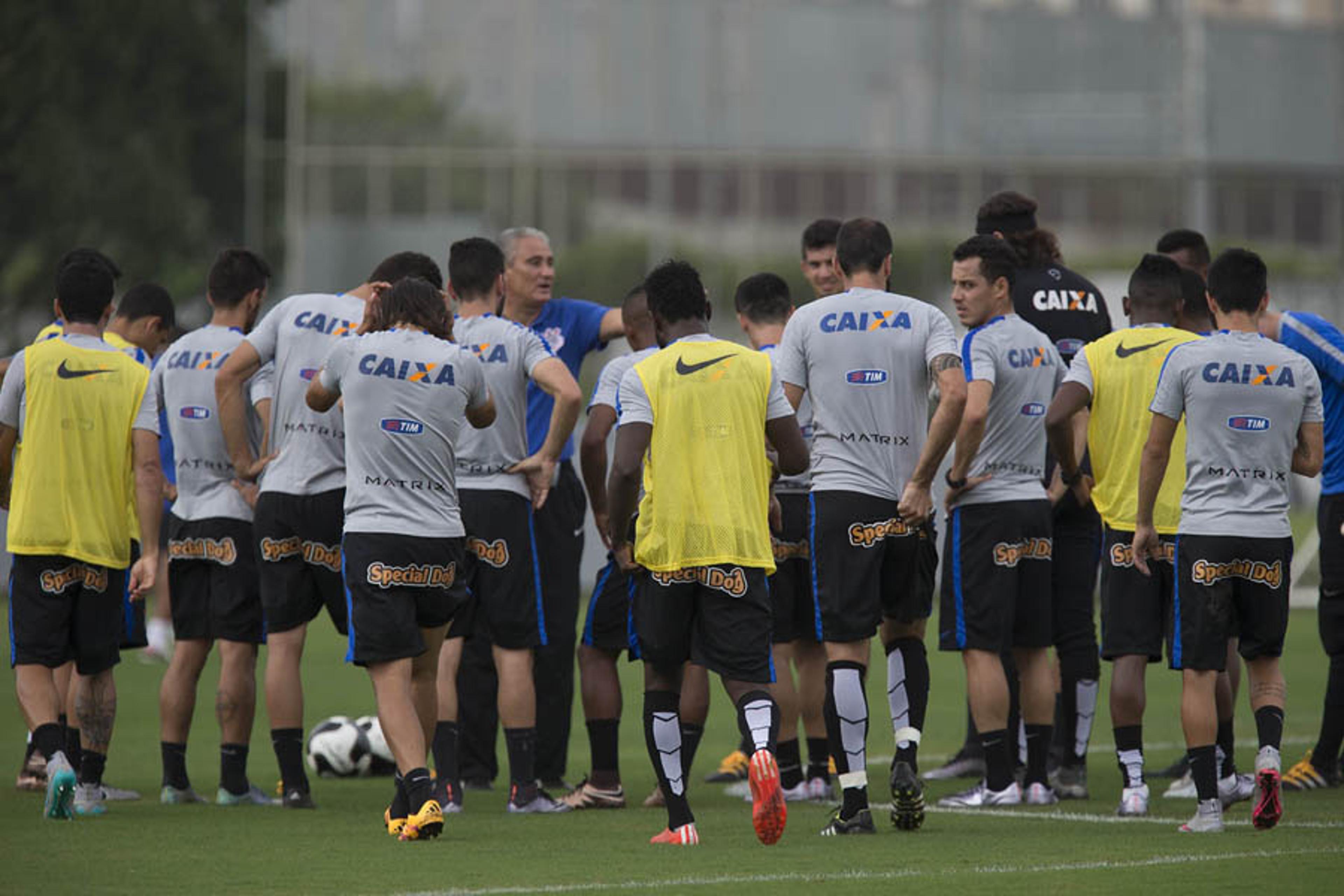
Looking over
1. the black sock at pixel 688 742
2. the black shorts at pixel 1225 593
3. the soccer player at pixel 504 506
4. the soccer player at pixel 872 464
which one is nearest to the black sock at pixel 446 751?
the soccer player at pixel 504 506

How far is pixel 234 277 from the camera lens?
10.6 m

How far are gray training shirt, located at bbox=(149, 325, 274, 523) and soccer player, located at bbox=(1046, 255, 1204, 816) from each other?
403 centimetres

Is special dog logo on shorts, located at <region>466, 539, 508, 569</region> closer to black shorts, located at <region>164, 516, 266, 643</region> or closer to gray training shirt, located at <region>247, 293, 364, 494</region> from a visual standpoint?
gray training shirt, located at <region>247, 293, 364, 494</region>

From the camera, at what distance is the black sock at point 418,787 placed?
347 inches

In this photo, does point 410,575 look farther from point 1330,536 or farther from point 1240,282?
point 1330,536

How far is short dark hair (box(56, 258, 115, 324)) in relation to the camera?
10.1m

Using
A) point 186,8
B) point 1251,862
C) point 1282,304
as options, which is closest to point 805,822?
point 1251,862

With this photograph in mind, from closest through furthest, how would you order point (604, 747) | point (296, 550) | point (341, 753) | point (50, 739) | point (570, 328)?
point (50, 739)
point (296, 550)
point (604, 747)
point (570, 328)
point (341, 753)

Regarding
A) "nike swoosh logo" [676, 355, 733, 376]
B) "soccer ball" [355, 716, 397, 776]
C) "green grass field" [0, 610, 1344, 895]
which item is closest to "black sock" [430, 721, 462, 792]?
"green grass field" [0, 610, 1344, 895]

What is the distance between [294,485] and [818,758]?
9.67ft

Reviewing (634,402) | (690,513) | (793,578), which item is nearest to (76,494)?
(634,402)

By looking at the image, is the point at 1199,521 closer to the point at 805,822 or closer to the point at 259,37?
the point at 805,822

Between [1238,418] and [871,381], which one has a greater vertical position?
[871,381]

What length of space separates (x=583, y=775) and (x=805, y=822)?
227cm
